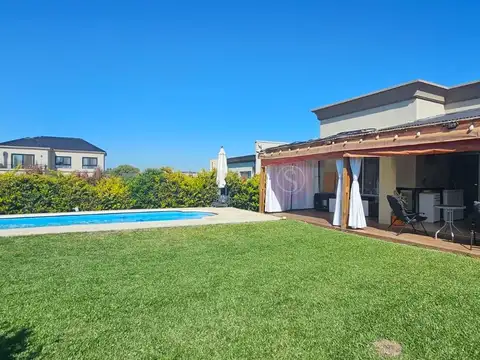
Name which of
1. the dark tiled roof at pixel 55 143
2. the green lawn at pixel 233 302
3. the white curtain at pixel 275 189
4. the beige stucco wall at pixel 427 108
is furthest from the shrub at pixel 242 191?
the dark tiled roof at pixel 55 143

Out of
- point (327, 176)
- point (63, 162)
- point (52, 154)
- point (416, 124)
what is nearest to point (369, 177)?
point (327, 176)

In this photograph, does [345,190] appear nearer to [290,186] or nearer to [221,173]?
[290,186]

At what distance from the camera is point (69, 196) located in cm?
1468

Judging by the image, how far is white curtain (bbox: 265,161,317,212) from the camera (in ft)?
51.1

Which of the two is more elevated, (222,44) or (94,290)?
(222,44)

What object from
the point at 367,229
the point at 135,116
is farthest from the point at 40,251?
the point at 135,116

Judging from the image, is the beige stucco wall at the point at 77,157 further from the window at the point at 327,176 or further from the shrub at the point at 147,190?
the window at the point at 327,176

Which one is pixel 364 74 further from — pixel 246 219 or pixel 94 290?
pixel 94 290

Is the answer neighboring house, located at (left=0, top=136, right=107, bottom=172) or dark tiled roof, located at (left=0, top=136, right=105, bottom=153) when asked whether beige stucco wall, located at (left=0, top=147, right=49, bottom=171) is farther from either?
dark tiled roof, located at (left=0, top=136, right=105, bottom=153)

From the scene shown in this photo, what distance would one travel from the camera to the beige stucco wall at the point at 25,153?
134ft

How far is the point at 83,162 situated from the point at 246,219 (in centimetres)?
4182

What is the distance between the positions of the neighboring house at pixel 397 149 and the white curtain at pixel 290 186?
50 mm

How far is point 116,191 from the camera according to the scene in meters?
16.0

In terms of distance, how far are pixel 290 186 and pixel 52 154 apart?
132 feet
